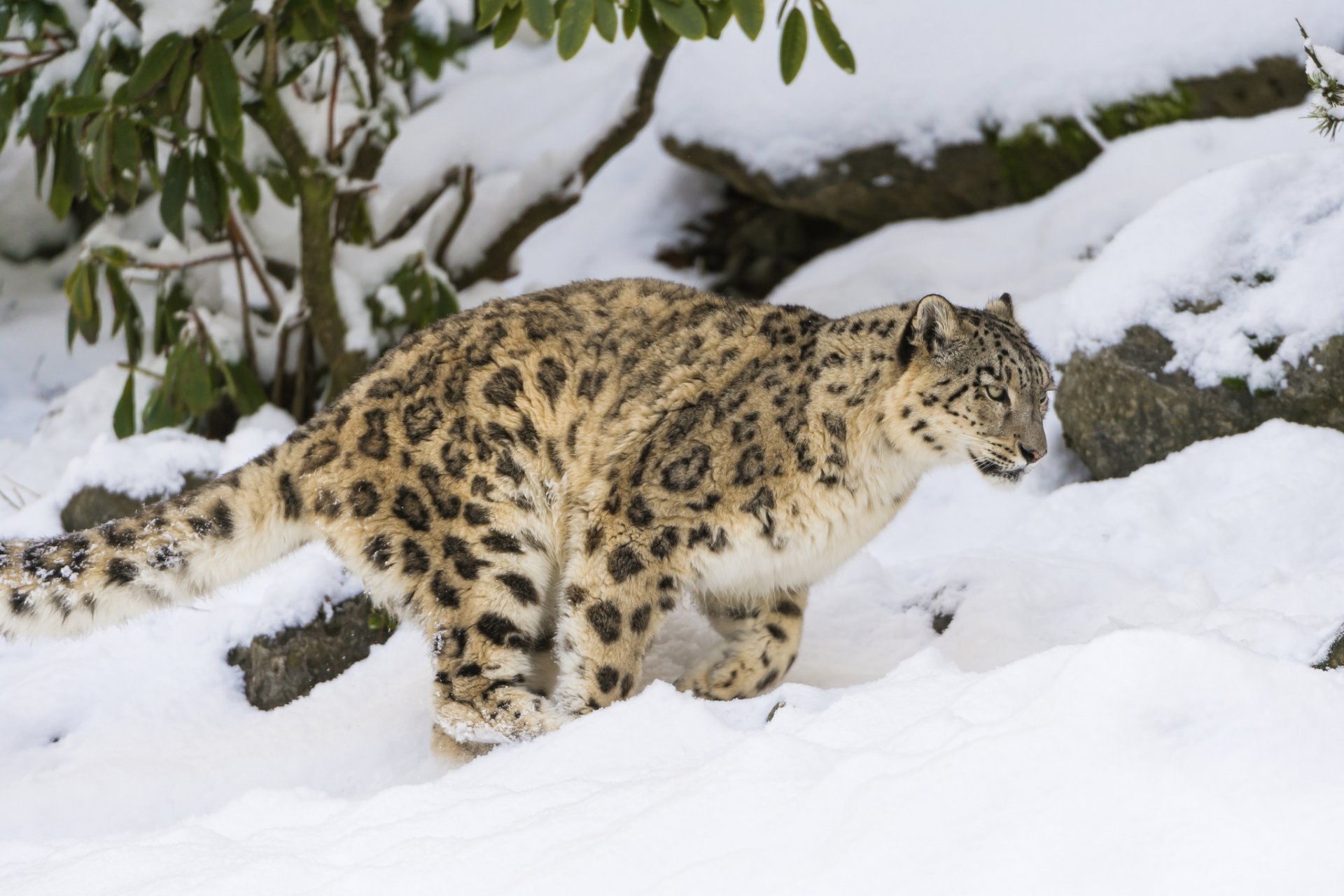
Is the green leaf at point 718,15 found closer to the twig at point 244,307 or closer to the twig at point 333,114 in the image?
the twig at point 333,114

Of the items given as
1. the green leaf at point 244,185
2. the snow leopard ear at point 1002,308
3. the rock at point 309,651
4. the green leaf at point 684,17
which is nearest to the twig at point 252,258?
the green leaf at point 244,185

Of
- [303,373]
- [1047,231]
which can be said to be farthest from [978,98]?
[303,373]

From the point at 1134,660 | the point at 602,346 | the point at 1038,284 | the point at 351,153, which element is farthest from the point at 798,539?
the point at 351,153

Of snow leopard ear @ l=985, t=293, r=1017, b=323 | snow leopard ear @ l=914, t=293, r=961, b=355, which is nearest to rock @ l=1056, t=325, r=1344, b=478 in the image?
snow leopard ear @ l=985, t=293, r=1017, b=323

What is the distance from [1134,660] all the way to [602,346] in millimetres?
2385

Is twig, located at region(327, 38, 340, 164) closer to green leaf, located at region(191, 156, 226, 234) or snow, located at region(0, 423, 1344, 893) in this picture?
green leaf, located at region(191, 156, 226, 234)

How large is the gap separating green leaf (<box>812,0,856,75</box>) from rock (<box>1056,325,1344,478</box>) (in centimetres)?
162

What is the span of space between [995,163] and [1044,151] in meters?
0.29

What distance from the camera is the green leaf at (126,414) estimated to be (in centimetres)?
670

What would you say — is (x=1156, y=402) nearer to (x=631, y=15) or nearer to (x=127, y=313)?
(x=631, y=15)

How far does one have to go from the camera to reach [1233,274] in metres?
5.50

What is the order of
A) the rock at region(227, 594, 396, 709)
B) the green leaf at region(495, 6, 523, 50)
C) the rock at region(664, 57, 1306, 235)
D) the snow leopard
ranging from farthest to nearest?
the rock at region(664, 57, 1306, 235)
the rock at region(227, 594, 396, 709)
the green leaf at region(495, 6, 523, 50)
the snow leopard

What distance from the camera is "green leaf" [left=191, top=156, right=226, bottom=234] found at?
6230 mm

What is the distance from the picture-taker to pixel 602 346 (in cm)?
432
